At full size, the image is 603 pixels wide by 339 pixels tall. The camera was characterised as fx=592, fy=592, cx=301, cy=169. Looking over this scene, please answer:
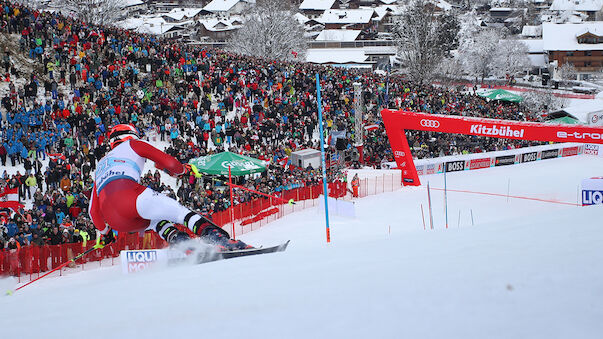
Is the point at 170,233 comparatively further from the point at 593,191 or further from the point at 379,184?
the point at 379,184

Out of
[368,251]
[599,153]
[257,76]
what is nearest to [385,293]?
[368,251]

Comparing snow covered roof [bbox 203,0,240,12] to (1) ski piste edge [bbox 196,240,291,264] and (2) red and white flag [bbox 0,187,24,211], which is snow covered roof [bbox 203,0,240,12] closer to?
(2) red and white flag [bbox 0,187,24,211]

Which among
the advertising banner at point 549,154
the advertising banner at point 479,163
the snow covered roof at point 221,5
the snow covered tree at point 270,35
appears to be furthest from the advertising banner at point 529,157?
the snow covered roof at point 221,5

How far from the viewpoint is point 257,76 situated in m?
27.0

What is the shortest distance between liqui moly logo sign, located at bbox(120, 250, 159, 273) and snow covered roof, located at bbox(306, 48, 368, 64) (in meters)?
Answer: 58.5

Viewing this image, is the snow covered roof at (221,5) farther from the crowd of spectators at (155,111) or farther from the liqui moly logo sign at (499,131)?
the liqui moly logo sign at (499,131)

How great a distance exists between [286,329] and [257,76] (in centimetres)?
2413

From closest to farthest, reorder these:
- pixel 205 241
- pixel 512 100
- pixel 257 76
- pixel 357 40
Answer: pixel 205 241 < pixel 257 76 < pixel 512 100 < pixel 357 40

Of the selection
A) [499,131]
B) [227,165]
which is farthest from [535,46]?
[227,165]

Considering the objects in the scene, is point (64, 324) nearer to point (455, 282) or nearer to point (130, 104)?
point (455, 282)

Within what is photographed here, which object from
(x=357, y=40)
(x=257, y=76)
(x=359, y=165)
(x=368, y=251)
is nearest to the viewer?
(x=368, y=251)

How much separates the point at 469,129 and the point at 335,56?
5237cm

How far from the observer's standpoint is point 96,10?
47.2 metres

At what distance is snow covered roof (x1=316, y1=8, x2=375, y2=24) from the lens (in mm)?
88375
